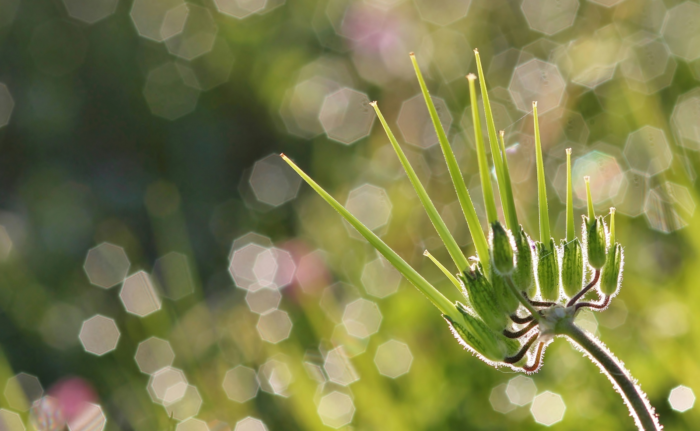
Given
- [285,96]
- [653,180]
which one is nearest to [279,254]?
[285,96]

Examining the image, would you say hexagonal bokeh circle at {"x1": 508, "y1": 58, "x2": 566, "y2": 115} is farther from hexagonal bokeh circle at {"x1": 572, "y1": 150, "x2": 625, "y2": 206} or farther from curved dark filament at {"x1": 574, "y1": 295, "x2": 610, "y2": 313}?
curved dark filament at {"x1": 574, "y1": 295, "x2": 610, "y2": 313}

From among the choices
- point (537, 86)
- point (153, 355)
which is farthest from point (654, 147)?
point (153, 355)

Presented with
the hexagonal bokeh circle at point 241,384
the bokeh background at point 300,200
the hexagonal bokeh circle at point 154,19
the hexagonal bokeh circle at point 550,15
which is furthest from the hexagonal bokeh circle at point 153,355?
the hexagonal bokeh circle at point 154,19

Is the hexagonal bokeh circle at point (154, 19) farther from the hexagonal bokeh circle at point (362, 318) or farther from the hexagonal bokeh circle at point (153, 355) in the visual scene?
the hexagonal bokeh circle at point (362, 318)

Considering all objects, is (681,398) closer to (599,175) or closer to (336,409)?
(336,409)

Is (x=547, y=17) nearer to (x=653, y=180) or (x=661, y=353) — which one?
(x=653, y=180)

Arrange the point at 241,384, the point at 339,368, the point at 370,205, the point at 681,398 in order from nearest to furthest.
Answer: the point at 681,398 → the point at 339,368 → the point at 241,384 → the point at 370,205
